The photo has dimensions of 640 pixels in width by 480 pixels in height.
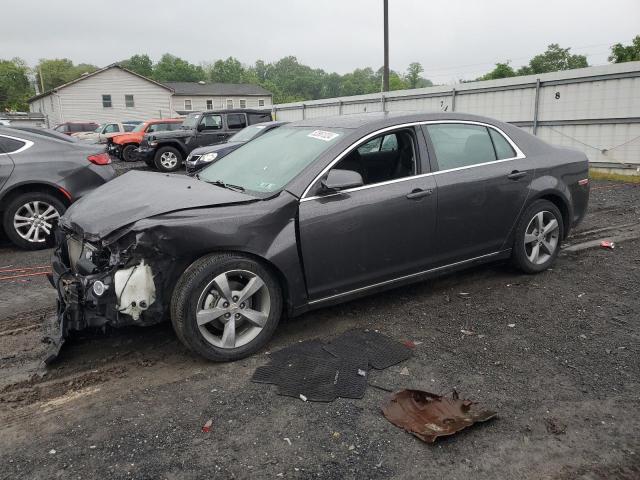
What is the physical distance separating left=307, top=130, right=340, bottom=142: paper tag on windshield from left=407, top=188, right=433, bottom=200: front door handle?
76 centimetres

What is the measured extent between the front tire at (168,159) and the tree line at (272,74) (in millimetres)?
25028

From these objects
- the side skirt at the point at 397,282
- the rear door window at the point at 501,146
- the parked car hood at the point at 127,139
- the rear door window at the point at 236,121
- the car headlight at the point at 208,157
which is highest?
the rear door window at the point at 236,121

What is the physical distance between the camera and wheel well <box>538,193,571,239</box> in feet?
16.3

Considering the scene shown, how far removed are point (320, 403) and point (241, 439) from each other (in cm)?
53

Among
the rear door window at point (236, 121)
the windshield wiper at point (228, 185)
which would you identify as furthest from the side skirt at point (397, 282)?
the rear door window at point (236, 121)

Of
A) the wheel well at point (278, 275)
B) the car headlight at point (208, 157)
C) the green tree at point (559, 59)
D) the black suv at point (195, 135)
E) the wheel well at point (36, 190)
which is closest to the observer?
the wheel well at point (278, 275)

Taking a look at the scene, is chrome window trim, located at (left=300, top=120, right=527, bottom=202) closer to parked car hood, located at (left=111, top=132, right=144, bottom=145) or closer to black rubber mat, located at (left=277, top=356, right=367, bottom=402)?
black rubber mat, located at (left=277, top=356, right=367, bottom=402)

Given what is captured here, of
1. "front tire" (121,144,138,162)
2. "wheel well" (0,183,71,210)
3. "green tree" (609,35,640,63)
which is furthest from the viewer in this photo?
"green tree" (609,35,640,63)

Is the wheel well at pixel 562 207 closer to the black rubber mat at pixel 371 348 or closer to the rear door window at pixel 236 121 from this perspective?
the black rubber mat at pixel 371 348

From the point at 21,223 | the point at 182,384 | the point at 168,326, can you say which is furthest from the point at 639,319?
the point at 21,223

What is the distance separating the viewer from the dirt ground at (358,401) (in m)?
2.46

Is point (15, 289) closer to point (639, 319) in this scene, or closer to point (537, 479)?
point (537, 479)

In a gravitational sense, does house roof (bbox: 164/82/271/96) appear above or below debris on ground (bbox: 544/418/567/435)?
above

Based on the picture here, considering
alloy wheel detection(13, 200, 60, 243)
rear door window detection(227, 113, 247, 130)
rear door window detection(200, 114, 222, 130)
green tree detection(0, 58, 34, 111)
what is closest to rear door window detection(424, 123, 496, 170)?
alloy wheel detection(13, 200, 60, 243)
